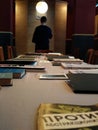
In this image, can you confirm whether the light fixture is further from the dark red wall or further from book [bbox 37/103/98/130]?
book [bbox 37/103/98/130]

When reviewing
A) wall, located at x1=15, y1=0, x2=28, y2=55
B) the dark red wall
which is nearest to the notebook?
the dark red wall

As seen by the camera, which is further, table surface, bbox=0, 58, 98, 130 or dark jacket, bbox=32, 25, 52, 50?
dark jacket, bbox=32, 25, 52, 50

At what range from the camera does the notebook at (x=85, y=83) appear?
0.99 metres

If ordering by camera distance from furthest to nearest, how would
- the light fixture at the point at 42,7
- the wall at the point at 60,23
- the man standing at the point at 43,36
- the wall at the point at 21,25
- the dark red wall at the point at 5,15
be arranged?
1. the wall at the point at 60,23
2. the wall at the point at 21,25
3. the light fixture at the point at 42,7
4. the dark red wall at the point at 5,15
5. the man standing at the point at 43,36

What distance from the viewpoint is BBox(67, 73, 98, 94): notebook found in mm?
991

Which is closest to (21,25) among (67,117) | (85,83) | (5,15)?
(5,15)

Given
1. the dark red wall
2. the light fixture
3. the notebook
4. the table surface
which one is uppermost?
the light fixture

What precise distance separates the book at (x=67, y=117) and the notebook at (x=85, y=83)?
288 millimetres

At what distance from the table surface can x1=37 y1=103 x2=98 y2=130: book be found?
3 centimetres

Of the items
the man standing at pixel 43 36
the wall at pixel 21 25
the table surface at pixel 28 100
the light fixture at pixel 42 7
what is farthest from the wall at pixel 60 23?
the table surface at pixel 28 100

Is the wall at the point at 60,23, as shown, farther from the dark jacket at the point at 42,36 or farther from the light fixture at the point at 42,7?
the dark jacket at the point at 42,36

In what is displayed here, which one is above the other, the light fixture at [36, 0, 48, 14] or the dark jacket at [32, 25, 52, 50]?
the light fixture at [36, 0, 48, 14]

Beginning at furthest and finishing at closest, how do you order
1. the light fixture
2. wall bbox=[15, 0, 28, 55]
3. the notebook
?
wall bbox=[15, 0, 28, 55]
the light fixture
the notebook

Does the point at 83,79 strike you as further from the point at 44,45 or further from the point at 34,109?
the point at 44,45
